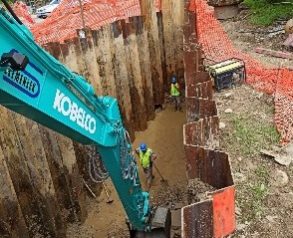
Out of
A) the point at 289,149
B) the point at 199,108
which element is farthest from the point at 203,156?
the point at 289,149

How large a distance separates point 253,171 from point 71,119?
4672mm

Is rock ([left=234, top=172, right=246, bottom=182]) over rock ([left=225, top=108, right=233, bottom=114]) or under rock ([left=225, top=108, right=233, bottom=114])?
under

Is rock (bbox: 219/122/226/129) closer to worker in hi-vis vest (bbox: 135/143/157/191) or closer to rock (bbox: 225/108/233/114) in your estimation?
rock (bbox: 225/108/233/114)

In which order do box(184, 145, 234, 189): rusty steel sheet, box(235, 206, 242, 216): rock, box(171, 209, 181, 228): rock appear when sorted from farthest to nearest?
box(171, 209, 181, 228): rock
box(184, 145, 234, 189): rusty steel sheet
box(235, 206, 242, 216): rock

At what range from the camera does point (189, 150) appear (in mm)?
8867

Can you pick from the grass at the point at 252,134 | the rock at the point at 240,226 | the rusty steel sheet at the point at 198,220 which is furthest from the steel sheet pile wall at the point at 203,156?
the grass at the point at 252,134

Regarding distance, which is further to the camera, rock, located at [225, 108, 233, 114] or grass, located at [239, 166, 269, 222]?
rock, located at [225, 108, 233, 114]

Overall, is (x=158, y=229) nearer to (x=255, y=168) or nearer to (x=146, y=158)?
(x=255, y=168)

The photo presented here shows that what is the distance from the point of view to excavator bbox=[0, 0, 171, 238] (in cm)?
492

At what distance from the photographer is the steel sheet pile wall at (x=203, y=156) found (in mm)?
7180

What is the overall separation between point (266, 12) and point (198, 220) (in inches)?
555

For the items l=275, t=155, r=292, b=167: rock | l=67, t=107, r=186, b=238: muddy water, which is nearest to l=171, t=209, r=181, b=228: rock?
l=67, t=107, r=186, b=238: muddy water

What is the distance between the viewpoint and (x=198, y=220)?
7145 millimetres

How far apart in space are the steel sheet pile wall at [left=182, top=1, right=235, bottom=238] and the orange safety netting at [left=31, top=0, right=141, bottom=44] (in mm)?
3012
